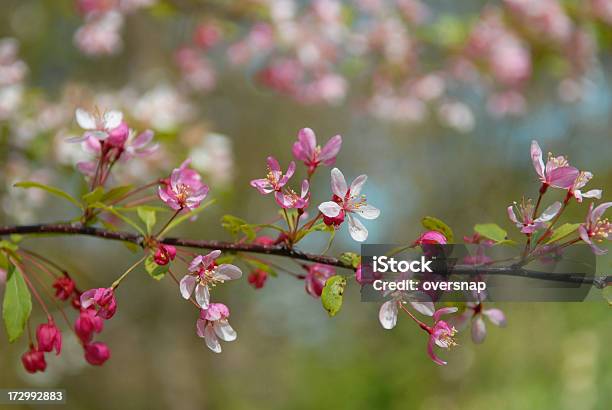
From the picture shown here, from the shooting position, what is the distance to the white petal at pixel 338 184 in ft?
2.31

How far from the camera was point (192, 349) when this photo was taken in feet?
16.8

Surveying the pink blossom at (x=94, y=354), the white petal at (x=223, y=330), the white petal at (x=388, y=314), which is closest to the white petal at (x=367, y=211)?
the white petal at (x=388, y=314)

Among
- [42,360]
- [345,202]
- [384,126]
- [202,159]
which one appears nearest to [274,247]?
[345,202]

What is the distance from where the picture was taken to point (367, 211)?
29.0 inches

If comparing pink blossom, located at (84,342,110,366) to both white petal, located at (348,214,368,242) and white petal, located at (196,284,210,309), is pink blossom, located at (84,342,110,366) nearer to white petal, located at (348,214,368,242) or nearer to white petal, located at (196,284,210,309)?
white petal, located at (196,284,210,309)

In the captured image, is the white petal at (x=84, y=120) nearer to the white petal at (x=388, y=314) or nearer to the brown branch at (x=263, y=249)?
the brown branch at (x=263, y=249)

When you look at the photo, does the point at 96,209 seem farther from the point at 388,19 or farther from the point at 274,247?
the point at 388,19

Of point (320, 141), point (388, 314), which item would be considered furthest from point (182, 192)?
point (320, 141)

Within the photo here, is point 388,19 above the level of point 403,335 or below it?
above

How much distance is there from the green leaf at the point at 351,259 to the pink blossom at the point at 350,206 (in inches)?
1.3

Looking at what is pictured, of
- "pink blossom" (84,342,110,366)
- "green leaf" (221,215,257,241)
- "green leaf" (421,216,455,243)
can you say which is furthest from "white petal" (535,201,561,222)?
"pink blossom" (84,342,110,366)

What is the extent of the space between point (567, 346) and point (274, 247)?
12.5ft

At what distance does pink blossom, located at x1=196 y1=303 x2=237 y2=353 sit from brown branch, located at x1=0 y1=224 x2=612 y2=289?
75mm

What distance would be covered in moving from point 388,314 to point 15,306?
0.47 meters
